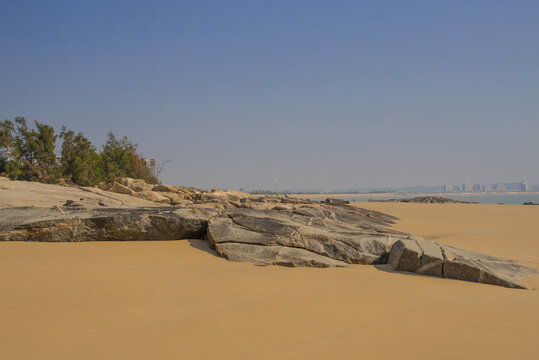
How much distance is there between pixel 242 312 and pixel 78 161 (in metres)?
30.1

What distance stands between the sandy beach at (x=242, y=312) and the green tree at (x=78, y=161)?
2628 centimetres

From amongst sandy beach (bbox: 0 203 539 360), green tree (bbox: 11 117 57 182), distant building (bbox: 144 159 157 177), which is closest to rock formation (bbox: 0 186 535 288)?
sandy beach (bbox: 0 203 539 360)

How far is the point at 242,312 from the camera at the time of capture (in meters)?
3.59

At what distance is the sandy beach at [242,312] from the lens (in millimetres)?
2805

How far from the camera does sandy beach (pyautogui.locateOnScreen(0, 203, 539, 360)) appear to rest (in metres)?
2.80

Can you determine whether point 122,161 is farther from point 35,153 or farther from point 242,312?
point 242,312

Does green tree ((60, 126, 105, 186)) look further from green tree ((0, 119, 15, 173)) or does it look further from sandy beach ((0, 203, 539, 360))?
sandy beach ((0, 203, 539, 360))

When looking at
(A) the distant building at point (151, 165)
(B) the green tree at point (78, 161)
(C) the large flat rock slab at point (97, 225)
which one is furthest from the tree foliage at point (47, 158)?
(C) the large flat rock slab at point (97, 225)

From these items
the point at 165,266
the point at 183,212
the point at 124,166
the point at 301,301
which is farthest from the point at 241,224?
the point at 124,166

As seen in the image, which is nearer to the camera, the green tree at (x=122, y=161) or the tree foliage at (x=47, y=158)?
the tree foliage at (x=47, y=158)

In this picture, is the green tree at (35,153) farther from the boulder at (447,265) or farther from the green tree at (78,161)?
the boulder at (447,265)

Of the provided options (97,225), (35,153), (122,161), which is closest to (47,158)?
Answer: (35,153)

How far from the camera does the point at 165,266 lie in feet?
17.8

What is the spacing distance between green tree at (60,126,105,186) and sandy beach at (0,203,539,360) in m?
26.3
